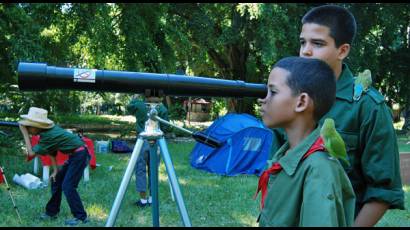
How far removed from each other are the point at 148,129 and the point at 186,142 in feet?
39.1

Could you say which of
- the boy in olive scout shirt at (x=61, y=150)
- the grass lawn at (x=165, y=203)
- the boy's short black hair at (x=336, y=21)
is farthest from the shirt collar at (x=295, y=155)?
the boy in olive scout shirt at (x=61, y=150)

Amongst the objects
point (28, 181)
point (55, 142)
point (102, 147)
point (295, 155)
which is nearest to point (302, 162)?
point (295, 155)

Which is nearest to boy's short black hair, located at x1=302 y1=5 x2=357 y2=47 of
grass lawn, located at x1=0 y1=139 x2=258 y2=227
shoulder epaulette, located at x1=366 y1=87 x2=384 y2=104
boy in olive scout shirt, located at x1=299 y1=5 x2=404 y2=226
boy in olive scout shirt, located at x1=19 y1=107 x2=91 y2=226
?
boy in olive scout shirt, located at x1=299 y1=5 x2=404 y2=226

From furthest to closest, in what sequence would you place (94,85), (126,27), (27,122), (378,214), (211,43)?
(211,43) → (126,27) → (27,122) → (94,85) → (378,214)

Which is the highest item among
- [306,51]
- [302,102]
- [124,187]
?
[306,51]

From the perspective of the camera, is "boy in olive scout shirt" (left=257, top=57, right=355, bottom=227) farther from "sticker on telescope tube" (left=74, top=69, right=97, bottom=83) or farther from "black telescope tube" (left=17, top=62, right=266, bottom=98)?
"sticker on telescope tube" (left=74, top=69, right=97, bottom=83)

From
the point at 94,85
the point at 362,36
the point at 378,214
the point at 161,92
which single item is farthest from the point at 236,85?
the point at 362,36

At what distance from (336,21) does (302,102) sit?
0.50 m

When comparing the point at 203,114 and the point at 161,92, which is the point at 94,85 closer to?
the point at 161,92

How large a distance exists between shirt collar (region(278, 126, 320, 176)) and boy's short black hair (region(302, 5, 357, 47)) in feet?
1.63

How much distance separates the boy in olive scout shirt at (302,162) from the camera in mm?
1300

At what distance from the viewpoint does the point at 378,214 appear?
1709 mm

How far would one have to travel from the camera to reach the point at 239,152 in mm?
8953

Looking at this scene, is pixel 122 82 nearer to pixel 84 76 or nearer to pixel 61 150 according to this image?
pixel 84 76
